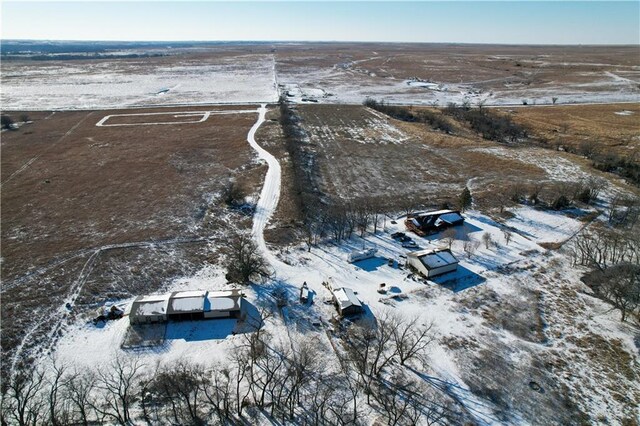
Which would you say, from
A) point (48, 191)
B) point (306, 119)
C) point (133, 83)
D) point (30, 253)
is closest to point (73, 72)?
point (133, 83)

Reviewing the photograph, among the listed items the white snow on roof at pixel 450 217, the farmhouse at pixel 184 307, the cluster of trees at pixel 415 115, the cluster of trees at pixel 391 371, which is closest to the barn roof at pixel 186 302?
the farmhouse at pixel 184 307

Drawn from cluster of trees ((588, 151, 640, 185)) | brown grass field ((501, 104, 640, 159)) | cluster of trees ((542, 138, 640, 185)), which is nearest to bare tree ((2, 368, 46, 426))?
cluster of trees ((542, 138, 640, 185))

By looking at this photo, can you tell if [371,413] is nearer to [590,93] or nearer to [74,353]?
[74,353]

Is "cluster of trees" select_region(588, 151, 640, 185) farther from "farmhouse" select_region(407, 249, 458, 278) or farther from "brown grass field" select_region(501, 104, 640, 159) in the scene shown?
"farmhouse" select_region(407, 249, 458, 278)

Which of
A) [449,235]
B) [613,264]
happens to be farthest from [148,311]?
[613,264]

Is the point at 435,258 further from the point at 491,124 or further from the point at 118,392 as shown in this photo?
the point at 491,124

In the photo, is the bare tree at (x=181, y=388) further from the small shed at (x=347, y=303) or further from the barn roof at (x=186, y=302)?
the small shed at (x=347, y=303)
